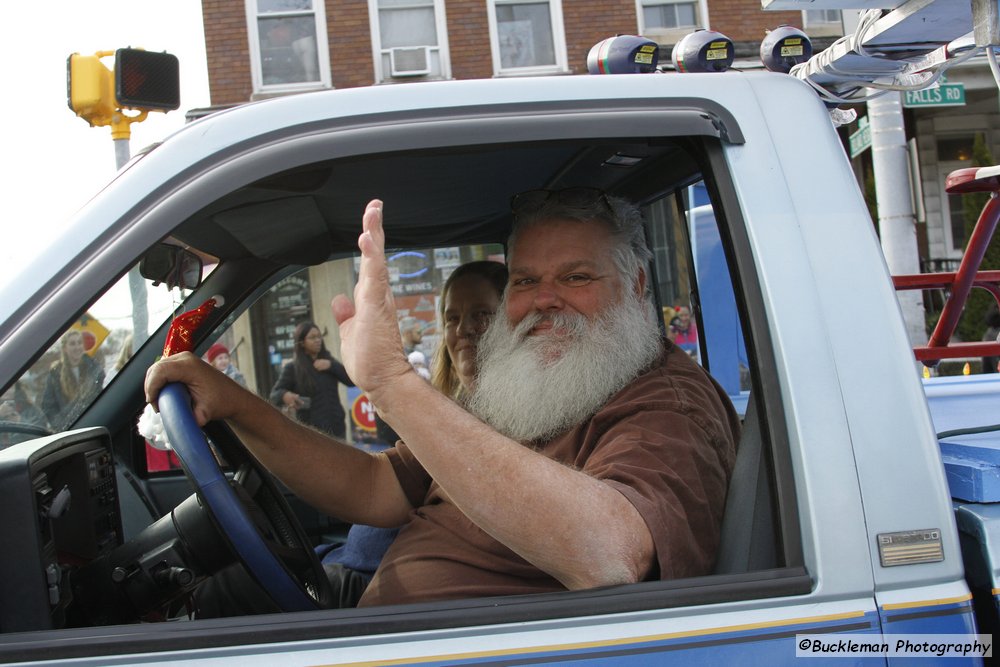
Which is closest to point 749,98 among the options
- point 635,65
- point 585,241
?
point 635,65

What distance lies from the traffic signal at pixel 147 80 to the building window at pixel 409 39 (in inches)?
329

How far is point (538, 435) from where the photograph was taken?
1.72 metres

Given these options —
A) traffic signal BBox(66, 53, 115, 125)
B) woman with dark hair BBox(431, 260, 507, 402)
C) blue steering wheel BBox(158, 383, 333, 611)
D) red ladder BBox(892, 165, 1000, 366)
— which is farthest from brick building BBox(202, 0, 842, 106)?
blue steering wheel BBox(158, 383, 333, 611)

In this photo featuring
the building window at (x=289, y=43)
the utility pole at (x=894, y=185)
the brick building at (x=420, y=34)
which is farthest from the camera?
the building window at (x=289, y=43)

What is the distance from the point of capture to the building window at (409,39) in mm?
10938

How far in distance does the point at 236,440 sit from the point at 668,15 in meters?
10.8

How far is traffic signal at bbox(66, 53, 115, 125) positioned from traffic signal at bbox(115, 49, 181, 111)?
0.57 metres

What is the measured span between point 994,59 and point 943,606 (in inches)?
43.0

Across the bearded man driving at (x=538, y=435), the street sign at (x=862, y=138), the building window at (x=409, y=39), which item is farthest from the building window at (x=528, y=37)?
the bearded man driving at (x=538, y=435)

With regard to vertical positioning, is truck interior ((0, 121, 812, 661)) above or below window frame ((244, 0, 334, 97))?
below

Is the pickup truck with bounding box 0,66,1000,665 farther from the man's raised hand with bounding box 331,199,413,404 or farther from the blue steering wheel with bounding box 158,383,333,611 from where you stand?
the man's raised hand with bounding box 331,199,413,404

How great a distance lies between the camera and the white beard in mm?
1681

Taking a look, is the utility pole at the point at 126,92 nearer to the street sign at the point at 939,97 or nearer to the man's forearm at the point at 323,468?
the man's forearm at the point at 323,468

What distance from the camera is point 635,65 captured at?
1708 millimetres
